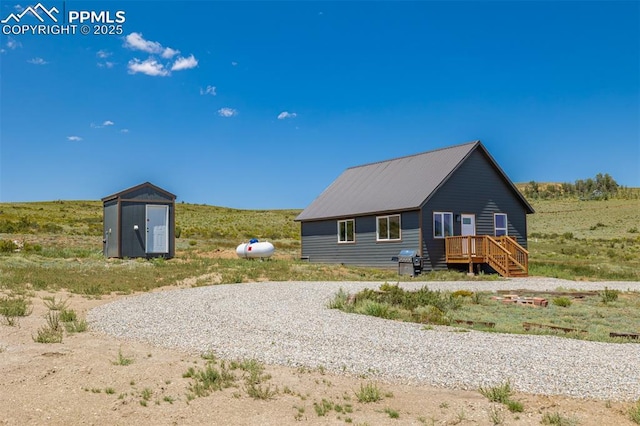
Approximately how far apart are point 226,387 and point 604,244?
→ 46.2m

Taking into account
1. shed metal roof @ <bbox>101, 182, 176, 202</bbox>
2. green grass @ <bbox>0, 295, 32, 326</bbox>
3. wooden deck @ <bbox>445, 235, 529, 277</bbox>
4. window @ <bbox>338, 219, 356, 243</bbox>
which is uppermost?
shed metal roof @ <bbox>101, 182, 176, 202</bbox>

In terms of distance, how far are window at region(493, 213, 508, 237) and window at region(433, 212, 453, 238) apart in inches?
120

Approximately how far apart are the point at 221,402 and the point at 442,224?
2028 cm

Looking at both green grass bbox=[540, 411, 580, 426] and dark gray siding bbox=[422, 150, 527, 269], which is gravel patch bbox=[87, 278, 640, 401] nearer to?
green grass bbox=[540, 411, 580, 426]

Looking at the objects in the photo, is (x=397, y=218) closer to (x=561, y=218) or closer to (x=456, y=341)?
(x=456, y=341)

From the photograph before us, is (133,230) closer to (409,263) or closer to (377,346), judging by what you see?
(409,263)

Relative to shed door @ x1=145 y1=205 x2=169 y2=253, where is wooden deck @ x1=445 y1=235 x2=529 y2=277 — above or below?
below

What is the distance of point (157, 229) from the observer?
91.7 ft

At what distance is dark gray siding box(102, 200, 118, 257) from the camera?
27156 millimetres

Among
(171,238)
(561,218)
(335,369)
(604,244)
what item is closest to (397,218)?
(171,238)

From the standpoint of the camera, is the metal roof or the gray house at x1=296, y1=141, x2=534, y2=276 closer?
the gray house at x1=296, y1=141, x2=534, y2=276

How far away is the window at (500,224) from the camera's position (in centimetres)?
2752

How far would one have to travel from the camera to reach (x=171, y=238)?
28109mm

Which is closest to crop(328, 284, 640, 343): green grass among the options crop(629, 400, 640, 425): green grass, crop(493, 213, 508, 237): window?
crop(629, 400, 640, 425): green grass
